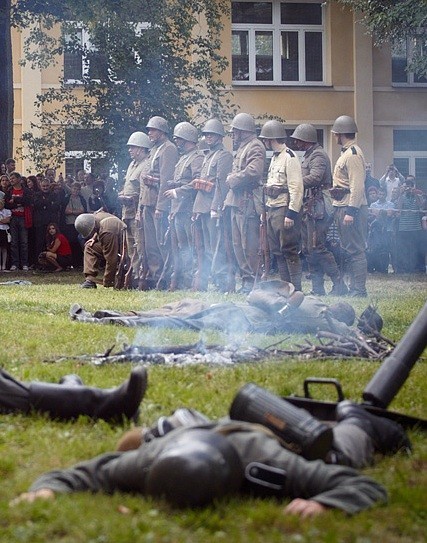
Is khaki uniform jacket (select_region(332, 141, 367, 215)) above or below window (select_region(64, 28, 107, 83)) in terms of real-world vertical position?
below

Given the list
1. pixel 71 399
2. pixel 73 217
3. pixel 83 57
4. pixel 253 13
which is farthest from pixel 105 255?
pixel 253 13

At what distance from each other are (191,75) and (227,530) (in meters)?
22.4

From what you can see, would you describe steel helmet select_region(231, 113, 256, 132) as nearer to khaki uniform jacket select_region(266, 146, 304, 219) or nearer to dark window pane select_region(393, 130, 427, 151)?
khaki uniform jacket select_region(266, 146, 304, 219)

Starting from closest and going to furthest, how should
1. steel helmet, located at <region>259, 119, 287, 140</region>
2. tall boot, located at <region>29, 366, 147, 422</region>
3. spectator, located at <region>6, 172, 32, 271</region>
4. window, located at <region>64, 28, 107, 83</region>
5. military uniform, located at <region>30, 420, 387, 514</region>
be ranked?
military uniform, located at <region>30, 420, 387, 514</region> < tall boot, located at <region>29, 366, 147, 422</region> < steel helmet, located at <region>259, 119, 287, 140</region> < spectator, located at <region>6, 172, 32, 271</region> < window, located at <region>64, 28, 107, 83</region>

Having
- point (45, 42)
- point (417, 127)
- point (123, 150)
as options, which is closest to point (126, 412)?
point (123, 150)

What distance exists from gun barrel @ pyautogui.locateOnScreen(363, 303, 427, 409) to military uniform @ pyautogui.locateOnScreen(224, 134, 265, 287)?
9.85 m

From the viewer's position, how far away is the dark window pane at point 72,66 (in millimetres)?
26481

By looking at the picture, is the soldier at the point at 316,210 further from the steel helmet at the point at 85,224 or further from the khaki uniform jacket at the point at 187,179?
the steel helmet at the point at 85,224

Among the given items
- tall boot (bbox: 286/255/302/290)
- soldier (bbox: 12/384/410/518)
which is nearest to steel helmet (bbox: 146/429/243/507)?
soldier (bbox: 12/384/410/518)

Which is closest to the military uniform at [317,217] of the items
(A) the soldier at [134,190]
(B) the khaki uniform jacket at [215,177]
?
(B) the khaki uniform jacket at [215,177]

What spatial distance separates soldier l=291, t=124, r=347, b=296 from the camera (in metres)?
15.3

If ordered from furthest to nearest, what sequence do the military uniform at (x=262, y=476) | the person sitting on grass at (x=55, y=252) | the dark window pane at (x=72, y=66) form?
the dark window pane at (x=72, y=66) → the person sitting on grass at (x=55, y=252) → the military uniform at (x=262, y=476)

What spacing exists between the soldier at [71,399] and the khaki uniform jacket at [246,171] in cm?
927

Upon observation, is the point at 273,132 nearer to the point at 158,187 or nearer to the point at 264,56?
the point at 158,187
